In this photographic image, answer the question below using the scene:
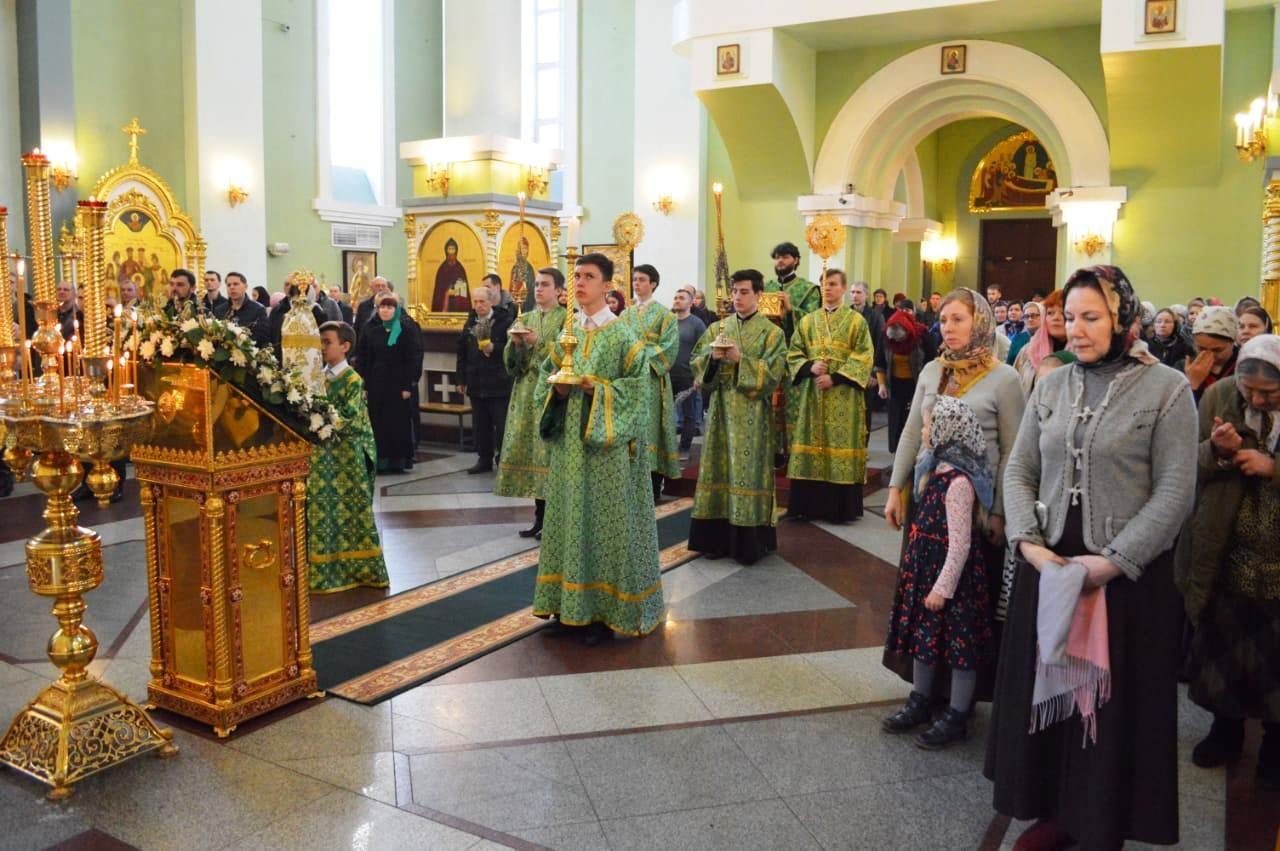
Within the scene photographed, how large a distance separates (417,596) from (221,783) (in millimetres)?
2164

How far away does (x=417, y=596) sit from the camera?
18.5 feet

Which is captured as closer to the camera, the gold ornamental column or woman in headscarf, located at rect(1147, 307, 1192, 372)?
woman in headscarf, located at rect(1147, 307, 1192, 372)

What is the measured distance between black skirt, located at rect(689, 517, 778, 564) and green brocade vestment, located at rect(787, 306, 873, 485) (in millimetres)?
1141

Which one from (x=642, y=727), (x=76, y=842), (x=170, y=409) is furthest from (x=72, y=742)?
(x=642, y=727)

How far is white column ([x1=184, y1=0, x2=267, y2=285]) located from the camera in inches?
556

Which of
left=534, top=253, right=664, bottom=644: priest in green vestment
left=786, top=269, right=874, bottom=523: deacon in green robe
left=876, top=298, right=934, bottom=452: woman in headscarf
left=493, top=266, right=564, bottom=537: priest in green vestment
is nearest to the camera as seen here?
left=534, top=253, right=664, bottom=644: priest in green vestment

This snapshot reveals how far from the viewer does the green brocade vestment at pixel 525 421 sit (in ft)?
23.0

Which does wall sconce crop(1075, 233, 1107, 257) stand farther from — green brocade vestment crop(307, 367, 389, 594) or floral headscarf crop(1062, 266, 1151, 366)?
floral headscarf crop(1062, 266, 1151, 366)

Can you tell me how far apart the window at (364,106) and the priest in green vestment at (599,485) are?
13568mm

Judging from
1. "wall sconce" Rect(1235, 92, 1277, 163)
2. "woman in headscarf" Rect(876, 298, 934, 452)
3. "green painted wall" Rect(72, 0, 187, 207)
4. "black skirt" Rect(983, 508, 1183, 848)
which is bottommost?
"black skirt" Rect(983, 508, 1183, 848)

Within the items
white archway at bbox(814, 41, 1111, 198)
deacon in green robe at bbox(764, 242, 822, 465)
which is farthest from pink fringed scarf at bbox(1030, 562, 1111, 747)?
white archway at bbox(814, 41, 1111, 198)

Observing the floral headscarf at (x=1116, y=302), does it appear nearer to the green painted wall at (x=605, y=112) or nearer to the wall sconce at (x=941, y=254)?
the green painted wall at (x=605, y=112)

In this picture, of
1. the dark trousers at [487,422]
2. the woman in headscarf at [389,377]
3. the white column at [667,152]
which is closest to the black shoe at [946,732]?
the dark trousers at [487,422]

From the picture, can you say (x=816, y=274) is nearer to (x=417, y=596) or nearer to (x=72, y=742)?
(x=417, y=596)
